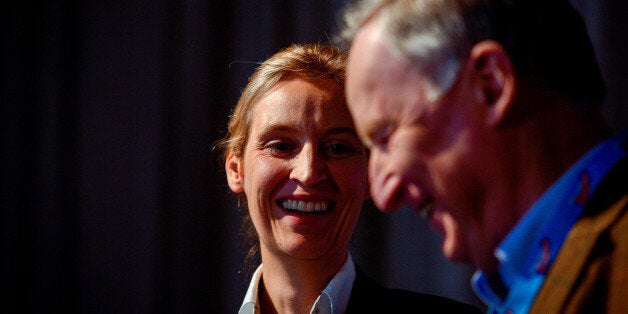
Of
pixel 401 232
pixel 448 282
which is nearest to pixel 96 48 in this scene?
pixel 401 232

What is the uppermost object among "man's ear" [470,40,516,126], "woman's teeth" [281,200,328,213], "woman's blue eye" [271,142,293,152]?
"man's ear" [470,40,516,126]

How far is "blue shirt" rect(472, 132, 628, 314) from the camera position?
2.04ft

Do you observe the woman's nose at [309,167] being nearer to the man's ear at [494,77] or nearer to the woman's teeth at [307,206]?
the woman's teeth at [307,206]

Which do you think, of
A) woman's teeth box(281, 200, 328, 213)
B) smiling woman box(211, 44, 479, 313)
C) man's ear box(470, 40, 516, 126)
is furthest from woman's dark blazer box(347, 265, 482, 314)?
man's ear box(470, 40, 516, 126)

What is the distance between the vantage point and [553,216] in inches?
24.5

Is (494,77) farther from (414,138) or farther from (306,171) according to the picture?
(306,171)

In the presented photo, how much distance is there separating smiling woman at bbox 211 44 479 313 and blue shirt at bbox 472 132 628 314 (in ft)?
2.15

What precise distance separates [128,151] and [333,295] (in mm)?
1339

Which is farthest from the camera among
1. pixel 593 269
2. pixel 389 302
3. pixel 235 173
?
pixel 235 173

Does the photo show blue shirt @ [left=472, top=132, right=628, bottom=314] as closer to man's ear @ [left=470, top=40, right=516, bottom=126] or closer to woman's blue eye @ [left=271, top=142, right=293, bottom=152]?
man's ear @ [left=470, top=40, right=516, bottom=126]

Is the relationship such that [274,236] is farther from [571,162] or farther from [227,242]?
[227,242]

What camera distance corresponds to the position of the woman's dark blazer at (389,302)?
52.0 inches

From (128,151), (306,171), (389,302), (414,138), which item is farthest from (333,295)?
(128,151)

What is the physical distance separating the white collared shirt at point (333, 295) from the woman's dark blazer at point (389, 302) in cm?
2
